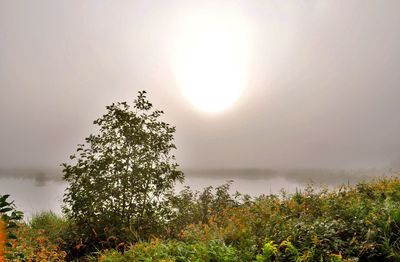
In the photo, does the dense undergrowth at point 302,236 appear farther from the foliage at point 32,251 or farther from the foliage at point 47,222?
the foliage at point 47,222

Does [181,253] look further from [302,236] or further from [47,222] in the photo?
[47,222]

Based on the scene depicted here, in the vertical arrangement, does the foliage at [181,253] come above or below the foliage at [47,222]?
below

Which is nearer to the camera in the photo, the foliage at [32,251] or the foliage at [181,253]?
the foliage at [181,253]

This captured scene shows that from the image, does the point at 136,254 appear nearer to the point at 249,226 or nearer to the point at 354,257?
the point at 249,226

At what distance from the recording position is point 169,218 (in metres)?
12.2

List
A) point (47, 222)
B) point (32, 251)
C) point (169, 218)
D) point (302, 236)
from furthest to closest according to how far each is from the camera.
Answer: point (47, 222) → point (169, 218) → point (32, 251) → point (302, 236)

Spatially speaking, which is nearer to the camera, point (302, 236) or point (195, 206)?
point (302, 236)

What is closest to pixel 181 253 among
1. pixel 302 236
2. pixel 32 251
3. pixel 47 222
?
pixel 302 236

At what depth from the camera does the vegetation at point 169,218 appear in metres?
7.28

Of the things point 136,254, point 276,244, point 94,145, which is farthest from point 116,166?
point 276,244

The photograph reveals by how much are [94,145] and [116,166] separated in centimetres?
89

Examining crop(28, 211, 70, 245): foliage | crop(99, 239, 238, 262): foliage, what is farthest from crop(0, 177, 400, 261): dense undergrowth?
crop(28, 211, 70, 245): foliage

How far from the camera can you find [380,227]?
732cm

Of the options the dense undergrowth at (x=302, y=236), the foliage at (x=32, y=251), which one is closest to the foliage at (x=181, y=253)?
the dense undergrowth at (x=302, y=236)
